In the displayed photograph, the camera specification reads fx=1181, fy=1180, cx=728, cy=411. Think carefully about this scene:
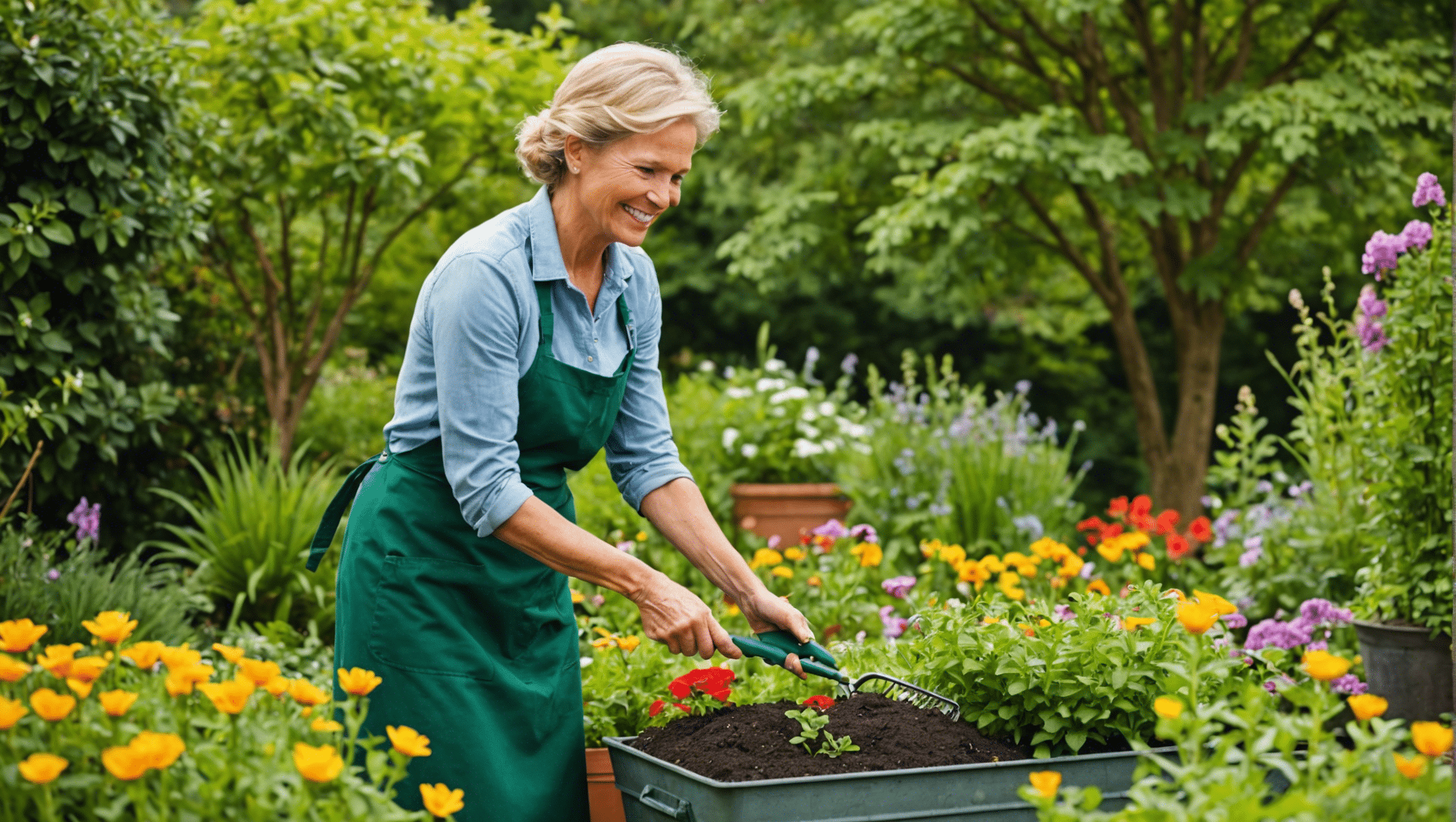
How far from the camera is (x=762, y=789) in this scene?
1.53 metres

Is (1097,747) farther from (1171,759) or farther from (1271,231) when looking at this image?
(1271,231)

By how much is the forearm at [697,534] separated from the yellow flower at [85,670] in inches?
40.0

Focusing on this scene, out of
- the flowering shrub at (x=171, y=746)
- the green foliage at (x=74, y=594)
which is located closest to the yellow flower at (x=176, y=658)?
the flowering shrub at (x=171, y=746)

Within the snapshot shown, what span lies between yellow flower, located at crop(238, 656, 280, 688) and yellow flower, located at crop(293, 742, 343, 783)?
138 millimetres

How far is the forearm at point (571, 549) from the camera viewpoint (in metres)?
1.79

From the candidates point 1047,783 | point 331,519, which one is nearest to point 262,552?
point 331,519

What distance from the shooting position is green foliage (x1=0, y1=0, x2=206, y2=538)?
370cm

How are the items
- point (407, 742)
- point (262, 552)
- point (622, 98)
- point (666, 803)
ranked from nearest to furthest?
point (407, 742), point (666, 803), point (622, 98), point (262, 552)

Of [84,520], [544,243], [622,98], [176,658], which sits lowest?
[84,520]

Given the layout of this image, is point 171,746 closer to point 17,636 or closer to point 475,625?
point 17,636

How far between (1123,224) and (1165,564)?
408 centimetres

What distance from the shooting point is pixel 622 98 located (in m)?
1.89

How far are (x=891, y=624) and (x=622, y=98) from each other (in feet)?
6.60

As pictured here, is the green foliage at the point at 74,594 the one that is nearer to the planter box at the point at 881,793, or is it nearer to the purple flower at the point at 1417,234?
the planter box at the point at 881,793
